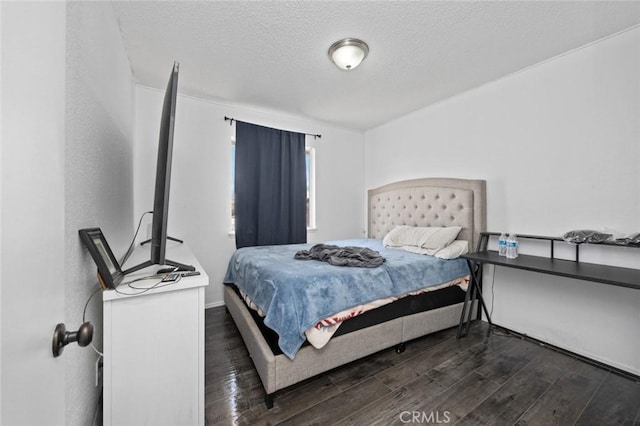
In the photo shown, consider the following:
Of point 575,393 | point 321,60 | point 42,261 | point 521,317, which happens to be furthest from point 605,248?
point 42,261

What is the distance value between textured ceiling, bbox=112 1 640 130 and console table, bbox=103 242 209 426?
1858mm

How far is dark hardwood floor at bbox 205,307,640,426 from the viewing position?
4.83 feet

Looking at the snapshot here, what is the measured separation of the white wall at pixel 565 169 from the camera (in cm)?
193

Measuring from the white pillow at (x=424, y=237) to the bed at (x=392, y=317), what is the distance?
200 millimetres

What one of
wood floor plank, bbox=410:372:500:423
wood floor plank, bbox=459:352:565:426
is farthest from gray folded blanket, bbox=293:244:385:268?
wood floor plank, bbox=459:352:565:426

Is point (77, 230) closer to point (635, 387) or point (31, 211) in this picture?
point (31, 211)

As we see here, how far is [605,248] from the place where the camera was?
2012 millimetres

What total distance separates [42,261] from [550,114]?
3.38m

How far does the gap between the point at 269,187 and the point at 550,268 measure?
9.98 feet

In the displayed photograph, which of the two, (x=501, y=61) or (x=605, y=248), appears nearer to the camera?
(x=605, y=248)

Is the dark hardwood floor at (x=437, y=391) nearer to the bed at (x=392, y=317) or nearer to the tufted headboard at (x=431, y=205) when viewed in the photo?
the bed at (x=392, y=317)

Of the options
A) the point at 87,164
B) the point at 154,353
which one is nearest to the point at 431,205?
the point at 154,353

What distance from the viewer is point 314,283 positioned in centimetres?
173

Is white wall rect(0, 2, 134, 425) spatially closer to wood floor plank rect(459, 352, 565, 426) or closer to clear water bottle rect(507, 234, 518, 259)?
wood floor plank rect(459, 352, 565, 426)
